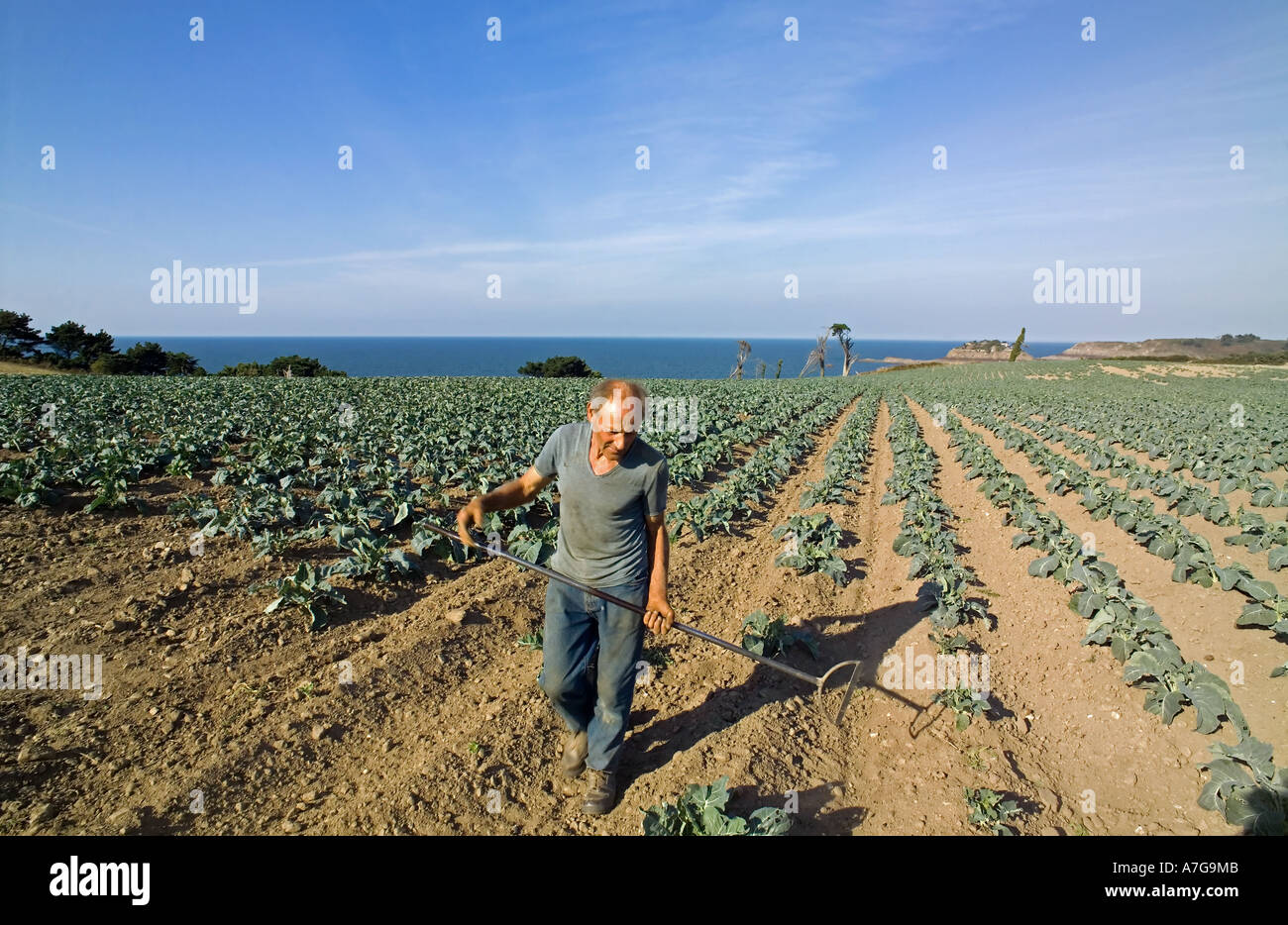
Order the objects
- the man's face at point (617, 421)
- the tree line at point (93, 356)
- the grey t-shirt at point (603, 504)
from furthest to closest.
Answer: the tree line at point (93, 356) < the grey t-shirt at point (603, 504) < the man's face at point (617, 421)

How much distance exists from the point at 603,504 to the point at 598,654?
0.95 m

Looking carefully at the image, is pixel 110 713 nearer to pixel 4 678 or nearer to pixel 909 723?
pixel 4 678

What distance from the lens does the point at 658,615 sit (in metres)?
3.43

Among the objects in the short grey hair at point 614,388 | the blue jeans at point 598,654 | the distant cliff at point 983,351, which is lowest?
the blue jeans at point 598,654

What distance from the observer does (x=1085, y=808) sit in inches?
153

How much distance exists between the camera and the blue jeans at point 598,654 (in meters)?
3.46

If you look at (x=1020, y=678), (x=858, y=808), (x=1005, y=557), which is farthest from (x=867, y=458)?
(x=858, y=808)

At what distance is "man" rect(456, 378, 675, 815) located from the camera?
10.9 ft

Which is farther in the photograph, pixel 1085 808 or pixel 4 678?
pixel 4 678

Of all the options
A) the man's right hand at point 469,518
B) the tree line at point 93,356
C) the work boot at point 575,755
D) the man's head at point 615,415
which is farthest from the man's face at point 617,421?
the tree line at point 93,356

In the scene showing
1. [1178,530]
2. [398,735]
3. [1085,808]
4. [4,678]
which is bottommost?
[1085,808]

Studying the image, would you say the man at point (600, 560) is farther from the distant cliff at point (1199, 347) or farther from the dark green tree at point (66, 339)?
the distant cliff at point (1199, 347)
